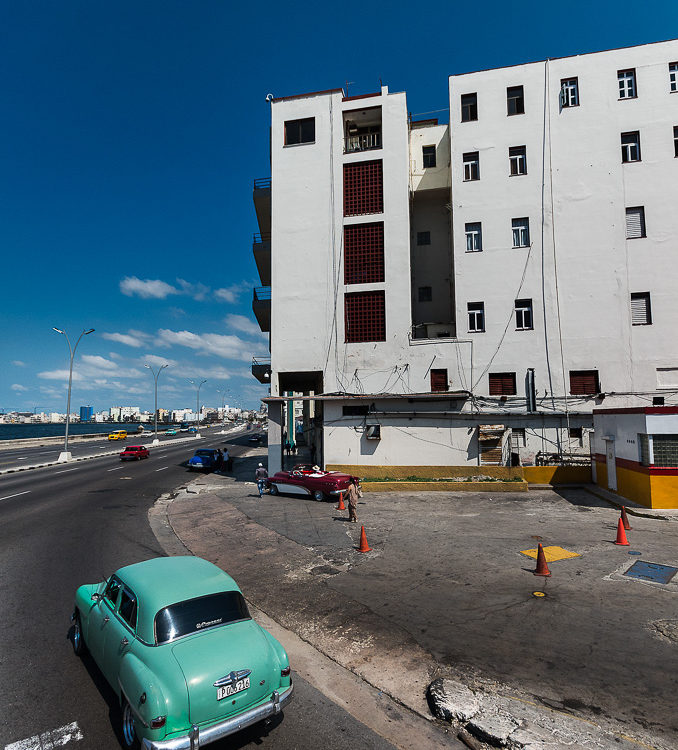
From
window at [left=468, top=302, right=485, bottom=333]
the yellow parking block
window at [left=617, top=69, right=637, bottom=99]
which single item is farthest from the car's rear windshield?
window at [left=617, top=69, right=637, bottom=99]

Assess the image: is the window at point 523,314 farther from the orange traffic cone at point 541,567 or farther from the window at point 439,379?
the orange traffic cone at point 541,567

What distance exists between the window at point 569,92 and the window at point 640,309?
1164 centimetres

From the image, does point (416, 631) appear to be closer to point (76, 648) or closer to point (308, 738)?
point (308, 738)

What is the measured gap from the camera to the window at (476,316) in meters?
25.4

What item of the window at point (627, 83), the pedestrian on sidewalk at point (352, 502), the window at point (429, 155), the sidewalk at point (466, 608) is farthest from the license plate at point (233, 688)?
the window at point (627, 83)

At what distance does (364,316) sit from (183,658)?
22.5 metres

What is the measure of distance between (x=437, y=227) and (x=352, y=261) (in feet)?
26.7

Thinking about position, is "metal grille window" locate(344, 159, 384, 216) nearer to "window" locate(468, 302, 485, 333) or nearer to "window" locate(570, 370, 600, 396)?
"window" locate(468, 302, 485, 333)

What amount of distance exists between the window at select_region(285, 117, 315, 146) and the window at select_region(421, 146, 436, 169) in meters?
7.99

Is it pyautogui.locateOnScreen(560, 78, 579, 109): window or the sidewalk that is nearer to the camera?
the sidewalk

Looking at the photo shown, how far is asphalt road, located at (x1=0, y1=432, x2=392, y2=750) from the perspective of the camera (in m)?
5.12

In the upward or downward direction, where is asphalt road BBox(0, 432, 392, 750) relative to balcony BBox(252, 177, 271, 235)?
downward

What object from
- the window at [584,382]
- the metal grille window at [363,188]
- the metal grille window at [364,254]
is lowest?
the window at [584,382]

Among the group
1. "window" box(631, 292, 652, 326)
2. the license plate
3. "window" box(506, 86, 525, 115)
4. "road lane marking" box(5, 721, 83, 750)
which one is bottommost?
"road lane marking" box(5, 721, 83, 750)
